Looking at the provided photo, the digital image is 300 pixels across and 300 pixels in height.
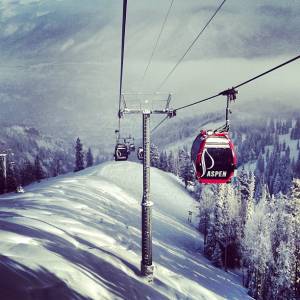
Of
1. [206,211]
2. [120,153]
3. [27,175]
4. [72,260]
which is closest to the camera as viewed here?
[72,260]

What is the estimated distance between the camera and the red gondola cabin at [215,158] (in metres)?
11.7

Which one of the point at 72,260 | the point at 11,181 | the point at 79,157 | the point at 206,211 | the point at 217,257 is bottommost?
the point at 217,257

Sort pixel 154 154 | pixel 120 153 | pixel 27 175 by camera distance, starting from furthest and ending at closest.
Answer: pixel 154 154
pixel 27 175
pixel 120 153

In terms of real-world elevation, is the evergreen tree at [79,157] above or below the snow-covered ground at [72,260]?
below

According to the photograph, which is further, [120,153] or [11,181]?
[11,181]

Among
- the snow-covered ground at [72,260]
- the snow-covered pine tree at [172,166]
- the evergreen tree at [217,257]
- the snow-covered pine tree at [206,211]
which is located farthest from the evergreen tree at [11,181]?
the snow-covered pine tree at [172,166]

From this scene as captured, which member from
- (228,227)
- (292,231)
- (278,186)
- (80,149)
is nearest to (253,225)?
(228,227)

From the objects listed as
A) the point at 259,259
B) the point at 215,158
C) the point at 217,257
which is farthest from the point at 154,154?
the point at 215,158

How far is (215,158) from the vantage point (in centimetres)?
1167

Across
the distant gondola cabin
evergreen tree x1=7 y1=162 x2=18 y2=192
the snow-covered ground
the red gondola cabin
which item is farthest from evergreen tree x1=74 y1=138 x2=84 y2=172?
the red gondola cabin

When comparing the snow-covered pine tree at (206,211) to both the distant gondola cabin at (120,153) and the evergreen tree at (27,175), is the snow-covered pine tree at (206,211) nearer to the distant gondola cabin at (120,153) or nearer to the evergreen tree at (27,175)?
the distant gondola cabin at (120,153)

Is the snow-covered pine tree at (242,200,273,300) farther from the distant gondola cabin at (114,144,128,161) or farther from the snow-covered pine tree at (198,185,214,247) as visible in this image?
the distant gondola cabin at (114,144,128,161)

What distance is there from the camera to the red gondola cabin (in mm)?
11656

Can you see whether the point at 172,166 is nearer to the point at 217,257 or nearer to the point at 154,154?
the point at 154,154
